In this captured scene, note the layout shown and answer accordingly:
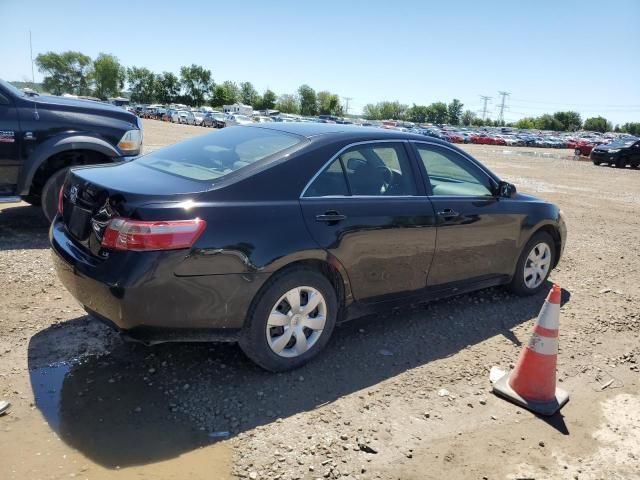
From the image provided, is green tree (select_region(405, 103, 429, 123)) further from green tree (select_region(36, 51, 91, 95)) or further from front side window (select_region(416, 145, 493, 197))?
front side window (select_region(416, 145, 493, 197))

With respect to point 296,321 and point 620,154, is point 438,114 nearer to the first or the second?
point 620,154

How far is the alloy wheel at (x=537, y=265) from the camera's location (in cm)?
523

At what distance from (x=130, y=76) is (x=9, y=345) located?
5451 inches

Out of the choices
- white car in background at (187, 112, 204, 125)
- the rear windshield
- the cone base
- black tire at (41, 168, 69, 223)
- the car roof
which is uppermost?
white car in background at (187, 112, 204, 125)

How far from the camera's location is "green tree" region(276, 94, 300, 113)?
13900 centimetres

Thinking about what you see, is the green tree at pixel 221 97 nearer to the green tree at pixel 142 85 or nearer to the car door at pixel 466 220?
the green tree at pixel 142 85

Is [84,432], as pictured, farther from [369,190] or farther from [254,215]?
[369,190]

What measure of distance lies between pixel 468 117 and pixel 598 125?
36823mm

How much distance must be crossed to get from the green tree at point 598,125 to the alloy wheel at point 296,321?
6685 inches

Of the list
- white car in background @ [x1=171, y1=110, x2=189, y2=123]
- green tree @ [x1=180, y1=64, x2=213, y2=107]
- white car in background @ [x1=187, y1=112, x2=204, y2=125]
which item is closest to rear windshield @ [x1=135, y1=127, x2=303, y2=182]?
white car in background @ [x1=187, y1=112, x2=204, y2=125]

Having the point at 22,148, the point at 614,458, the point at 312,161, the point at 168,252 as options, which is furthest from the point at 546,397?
the point at 22,148

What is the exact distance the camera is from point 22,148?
598 cm

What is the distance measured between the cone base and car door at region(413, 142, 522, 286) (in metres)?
1.01

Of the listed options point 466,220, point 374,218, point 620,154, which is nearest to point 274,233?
point 374,218
